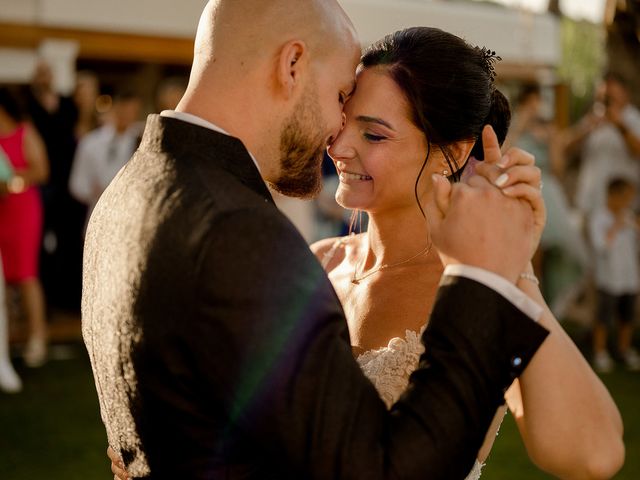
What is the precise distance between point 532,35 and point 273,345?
12675 millimetres

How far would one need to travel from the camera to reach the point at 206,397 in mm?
1420

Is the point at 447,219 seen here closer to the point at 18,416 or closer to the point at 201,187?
the point at 201,187

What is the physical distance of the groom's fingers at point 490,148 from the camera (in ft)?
5.48

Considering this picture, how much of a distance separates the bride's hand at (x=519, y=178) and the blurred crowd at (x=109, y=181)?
181 inches

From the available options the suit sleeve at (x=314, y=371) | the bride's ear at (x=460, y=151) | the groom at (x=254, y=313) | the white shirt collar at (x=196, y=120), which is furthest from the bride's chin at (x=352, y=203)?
the suit sleeve at (x=314, y=371)

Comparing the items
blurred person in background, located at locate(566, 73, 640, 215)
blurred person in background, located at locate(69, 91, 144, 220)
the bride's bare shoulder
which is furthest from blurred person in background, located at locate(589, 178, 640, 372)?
the bride's bare shoulder

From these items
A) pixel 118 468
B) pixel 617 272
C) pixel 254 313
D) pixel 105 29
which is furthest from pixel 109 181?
pixel 254 313

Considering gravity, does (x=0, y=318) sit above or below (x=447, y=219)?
below

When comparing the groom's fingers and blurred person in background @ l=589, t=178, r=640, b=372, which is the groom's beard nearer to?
the groom's fingers

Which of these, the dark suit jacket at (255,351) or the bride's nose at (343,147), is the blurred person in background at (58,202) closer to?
the bride's nose at (343,147)

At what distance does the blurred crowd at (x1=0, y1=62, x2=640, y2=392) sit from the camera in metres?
7.00

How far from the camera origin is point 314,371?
4.28 feet

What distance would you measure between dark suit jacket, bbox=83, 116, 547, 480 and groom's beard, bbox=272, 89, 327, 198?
176mm

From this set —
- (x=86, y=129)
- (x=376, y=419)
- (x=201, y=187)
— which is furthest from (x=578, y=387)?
(x=86, y=129)
